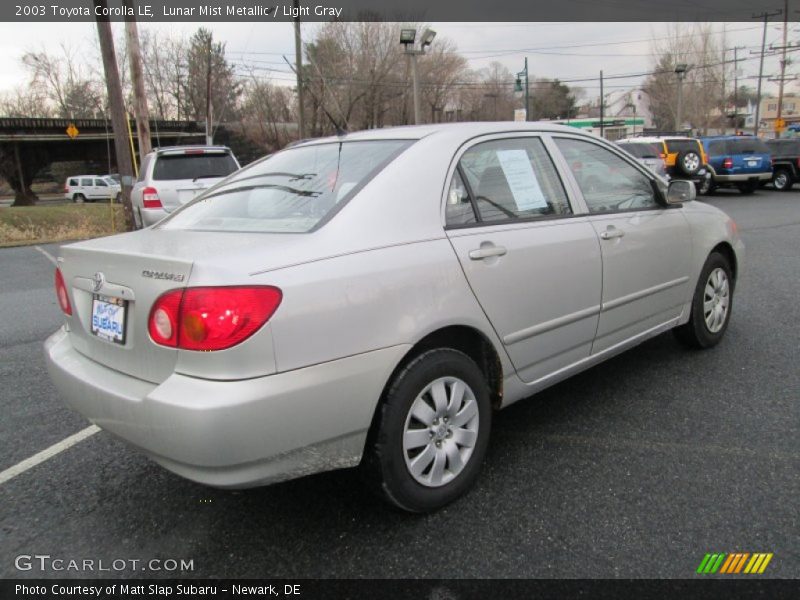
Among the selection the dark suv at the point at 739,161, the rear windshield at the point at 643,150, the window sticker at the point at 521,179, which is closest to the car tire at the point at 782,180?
the dark suv at the point at 739,161

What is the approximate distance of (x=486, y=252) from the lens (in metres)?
2.69

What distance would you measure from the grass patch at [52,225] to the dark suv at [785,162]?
65.7 ft

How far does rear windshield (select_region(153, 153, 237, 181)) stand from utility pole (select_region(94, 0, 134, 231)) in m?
4.60

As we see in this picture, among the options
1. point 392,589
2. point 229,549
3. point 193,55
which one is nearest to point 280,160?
point 229,549

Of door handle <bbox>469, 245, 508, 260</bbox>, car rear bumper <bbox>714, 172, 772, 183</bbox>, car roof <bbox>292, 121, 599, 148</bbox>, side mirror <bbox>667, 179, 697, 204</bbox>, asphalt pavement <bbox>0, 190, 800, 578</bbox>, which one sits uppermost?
car roof <bbox>292, 121, 599, 148</bbox>

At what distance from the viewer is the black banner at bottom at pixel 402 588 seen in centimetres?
208

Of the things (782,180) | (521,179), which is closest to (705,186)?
(782,180)

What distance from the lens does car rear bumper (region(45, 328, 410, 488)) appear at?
1977 mm

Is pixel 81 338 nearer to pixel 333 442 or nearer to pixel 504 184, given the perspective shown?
pixel 333 442

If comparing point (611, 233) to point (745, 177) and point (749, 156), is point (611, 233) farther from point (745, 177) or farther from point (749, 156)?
point (749, 156)

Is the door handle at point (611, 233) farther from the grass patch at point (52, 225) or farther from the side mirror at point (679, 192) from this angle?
the grass patch at point (52, 225)

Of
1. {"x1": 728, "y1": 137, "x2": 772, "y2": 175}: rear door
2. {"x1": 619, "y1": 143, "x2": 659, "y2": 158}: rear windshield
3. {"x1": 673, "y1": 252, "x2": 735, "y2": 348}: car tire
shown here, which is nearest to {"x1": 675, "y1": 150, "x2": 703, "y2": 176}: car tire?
{"x1": 728, "y1": 137, "x2": 772, "y2": 175}: rear door

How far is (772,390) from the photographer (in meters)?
3.67

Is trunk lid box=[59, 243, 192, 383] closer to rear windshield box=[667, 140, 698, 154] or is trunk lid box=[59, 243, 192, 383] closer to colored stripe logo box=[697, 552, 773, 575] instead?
colored stripe logo box=[697, 552, 773, 575]
